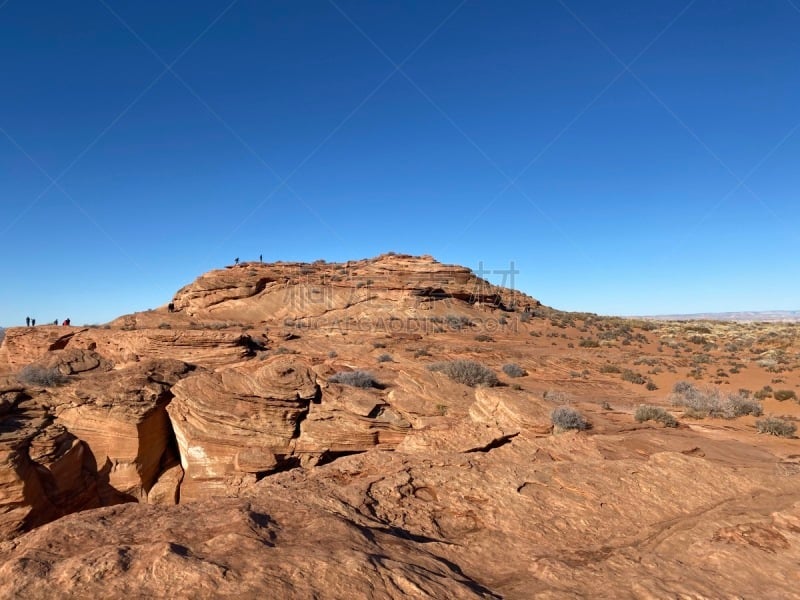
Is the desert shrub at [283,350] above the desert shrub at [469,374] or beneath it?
above

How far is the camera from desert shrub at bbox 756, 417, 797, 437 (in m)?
11.5

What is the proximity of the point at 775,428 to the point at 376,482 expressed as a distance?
38.0 feet

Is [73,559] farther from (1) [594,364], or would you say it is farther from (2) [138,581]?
(1) [594,364]

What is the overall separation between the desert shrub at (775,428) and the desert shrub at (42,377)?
18.1 metres

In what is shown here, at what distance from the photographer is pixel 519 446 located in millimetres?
7691

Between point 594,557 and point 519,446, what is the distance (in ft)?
11.5

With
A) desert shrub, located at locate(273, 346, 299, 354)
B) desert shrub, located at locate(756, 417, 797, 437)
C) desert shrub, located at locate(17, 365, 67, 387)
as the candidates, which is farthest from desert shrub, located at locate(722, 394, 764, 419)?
desert shrub, located at locate(17, 365, 67, 387)

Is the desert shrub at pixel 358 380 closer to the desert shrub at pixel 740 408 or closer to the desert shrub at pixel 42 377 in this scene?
the desert shrub at pixel 42 377

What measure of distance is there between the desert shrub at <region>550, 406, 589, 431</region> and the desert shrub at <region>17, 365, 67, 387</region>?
39.4 ft

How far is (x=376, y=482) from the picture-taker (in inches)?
229

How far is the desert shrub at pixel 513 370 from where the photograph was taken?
18719 millimetres

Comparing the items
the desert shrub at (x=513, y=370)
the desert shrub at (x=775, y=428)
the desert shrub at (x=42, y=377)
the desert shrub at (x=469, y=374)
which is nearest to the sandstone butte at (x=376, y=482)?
the desert shrub at (x=42, y=377)

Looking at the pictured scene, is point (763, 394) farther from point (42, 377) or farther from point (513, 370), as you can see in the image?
point (42, 377)

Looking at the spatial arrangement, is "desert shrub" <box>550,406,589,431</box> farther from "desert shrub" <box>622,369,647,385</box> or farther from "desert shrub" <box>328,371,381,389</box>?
"desert shrub" <box>622,369,647,385</box>
